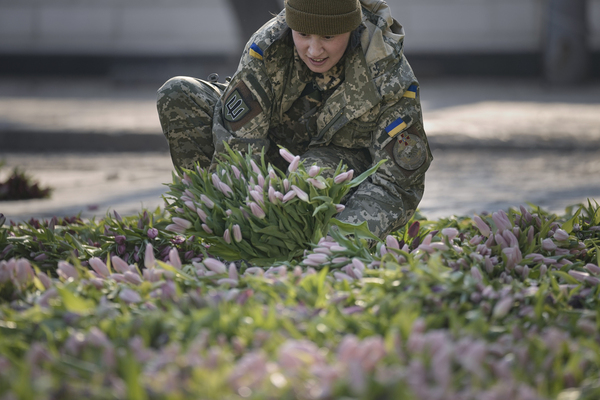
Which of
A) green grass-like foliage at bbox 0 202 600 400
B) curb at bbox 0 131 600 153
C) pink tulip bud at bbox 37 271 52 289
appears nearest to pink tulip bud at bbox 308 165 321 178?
green grass-like foliage at bbox 0 202 600 400

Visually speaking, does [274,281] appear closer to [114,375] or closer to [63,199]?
[114,375]

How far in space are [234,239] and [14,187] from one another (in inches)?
110

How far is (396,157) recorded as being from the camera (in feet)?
8.83

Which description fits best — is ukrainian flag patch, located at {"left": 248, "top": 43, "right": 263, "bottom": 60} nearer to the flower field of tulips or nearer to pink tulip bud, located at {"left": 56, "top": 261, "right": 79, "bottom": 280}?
the flower field of tulips

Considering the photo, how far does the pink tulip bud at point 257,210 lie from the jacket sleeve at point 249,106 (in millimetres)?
732

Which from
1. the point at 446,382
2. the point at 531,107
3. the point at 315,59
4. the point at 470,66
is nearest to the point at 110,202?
the point at 315,59

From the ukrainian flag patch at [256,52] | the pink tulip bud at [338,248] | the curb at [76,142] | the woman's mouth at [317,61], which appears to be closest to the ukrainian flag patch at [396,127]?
the woman's mouth at [317,61]

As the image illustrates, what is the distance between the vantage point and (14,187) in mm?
4426

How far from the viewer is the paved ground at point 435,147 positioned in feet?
14.8

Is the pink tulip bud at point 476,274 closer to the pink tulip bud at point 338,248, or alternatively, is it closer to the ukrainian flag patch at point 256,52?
the pink tulip bud at point 338,248

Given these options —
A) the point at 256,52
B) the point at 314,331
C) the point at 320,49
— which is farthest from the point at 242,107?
the point at 314,331

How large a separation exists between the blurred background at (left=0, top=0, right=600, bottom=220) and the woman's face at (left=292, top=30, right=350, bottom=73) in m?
1.44

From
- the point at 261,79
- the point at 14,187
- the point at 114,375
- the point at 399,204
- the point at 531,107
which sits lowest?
the point at 531,107

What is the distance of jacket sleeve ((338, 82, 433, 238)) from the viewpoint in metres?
2.65
